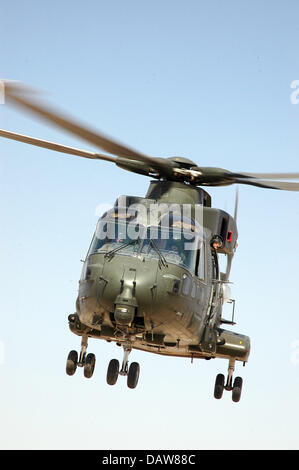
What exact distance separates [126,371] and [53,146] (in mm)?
5716

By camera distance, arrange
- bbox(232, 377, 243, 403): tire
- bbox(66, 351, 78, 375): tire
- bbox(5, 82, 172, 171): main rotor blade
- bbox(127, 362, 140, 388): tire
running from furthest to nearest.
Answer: bbox(232, 377, 243, 403): tire → bbox(66, 351, 78, 375): tire → bbox(127, 362, 140, 388): tire → bbox(5, 82, 172, 171): main rotor blade

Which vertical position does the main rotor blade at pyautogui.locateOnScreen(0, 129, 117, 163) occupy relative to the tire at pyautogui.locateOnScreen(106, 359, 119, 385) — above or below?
above

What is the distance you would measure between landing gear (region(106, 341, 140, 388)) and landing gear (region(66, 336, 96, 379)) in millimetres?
1413

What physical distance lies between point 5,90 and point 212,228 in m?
9.23

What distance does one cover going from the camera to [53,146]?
64.2 ft

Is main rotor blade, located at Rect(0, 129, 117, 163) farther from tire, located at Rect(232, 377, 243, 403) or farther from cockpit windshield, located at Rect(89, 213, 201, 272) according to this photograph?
tire, located at Rect(232, 377, 243, 403)

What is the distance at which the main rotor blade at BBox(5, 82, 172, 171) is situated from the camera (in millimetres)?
13864

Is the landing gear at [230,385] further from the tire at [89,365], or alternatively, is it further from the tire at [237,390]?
the tire at [89,365]

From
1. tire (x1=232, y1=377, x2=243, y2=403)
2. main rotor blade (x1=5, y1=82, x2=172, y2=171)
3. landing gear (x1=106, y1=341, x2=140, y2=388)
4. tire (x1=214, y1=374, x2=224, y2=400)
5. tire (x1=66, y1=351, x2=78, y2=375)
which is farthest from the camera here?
tire (x1=214, y1=374, x2=224, y2=400)

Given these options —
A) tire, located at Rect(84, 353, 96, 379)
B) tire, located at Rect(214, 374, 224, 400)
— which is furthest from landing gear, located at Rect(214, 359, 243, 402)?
tire, located at Rect(84, 353, 96, 379)

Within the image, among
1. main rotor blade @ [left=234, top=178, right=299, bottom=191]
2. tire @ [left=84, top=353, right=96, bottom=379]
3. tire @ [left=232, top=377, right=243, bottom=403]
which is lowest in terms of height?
tire @ [left=232, top=377, right=243, bottom=403]

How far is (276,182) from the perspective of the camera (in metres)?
20.2
